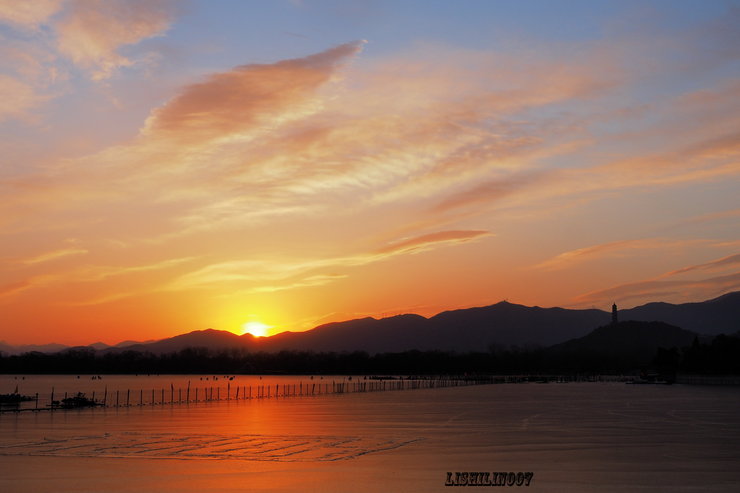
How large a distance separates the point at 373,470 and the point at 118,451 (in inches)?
615

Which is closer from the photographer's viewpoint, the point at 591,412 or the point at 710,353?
the point at 591,412

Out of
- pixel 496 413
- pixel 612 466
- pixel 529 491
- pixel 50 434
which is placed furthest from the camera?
pixel 496 413

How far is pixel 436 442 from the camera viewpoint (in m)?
47.2

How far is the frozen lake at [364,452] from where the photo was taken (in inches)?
1278

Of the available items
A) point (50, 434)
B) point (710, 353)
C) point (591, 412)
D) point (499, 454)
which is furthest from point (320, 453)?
point (710, 353)

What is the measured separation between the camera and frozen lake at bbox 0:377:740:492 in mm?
32469

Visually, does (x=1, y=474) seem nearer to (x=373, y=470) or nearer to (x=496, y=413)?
(x=373, y=470)

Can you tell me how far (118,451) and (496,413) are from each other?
41304 millimetres

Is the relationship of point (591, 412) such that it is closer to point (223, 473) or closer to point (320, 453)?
point (320, 453)

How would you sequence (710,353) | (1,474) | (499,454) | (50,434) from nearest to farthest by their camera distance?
Result: 1. (1,474)
2. (499,454)
3. (50,434)
4. (710,353)

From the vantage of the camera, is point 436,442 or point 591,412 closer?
point 436,442

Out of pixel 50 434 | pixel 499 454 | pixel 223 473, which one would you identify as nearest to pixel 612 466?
pixel 499 454

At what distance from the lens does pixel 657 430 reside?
182 ft

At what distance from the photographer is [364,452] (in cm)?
4234
